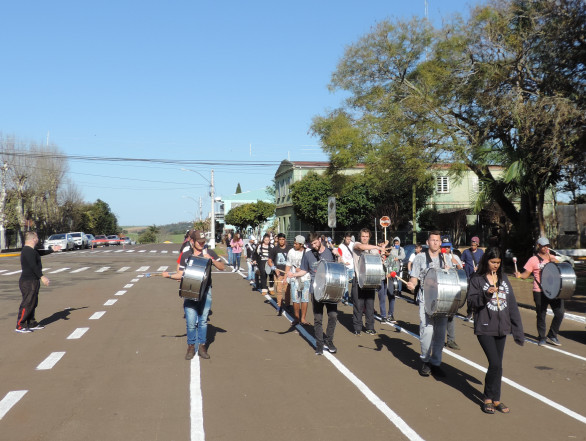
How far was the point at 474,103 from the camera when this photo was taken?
25.0 meters

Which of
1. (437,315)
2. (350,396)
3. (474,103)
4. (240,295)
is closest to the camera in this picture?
(350,396)

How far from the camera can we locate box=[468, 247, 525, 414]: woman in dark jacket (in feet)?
19.0

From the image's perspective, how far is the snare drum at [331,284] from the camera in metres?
8.27

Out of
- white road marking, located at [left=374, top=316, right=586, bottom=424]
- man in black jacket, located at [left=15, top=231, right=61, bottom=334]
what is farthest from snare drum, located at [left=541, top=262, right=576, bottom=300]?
man in black jacket, located at [left=15, top=231, right=61, bottom=334]

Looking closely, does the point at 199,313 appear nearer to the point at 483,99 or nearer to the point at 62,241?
the point at 483,99

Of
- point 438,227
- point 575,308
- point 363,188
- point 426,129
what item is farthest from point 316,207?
point 575,308

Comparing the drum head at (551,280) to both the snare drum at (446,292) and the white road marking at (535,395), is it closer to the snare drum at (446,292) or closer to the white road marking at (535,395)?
the white road marking at (535,395)

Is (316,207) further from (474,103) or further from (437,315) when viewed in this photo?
(437,315)

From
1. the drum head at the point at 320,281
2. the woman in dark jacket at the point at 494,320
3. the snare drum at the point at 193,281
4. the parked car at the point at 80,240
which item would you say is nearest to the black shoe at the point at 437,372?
the woman in dark jacket at the point at 494,320

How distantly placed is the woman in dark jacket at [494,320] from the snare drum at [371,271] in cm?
374

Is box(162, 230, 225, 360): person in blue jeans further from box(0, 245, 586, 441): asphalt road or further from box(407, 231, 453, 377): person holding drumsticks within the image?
box(407, 231, 453, 377): person holding drumsticks

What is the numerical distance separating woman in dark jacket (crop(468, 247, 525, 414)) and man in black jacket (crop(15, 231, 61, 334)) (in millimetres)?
7727

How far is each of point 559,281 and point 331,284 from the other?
374cm

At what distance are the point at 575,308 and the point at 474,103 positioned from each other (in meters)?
13.5
